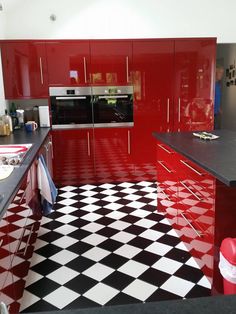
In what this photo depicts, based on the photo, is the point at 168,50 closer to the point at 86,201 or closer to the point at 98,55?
the point at 98,55

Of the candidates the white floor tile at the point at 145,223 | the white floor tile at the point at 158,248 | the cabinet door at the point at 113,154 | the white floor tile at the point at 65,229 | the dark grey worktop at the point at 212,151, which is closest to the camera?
the dark grey worktop at the point at 212,151

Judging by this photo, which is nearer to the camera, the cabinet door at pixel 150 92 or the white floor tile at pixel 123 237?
the white floor tile at pixel 123 237

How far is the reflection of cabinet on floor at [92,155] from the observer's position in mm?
4406

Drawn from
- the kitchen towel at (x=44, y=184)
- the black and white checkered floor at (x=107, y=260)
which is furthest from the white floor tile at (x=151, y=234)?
the kitchen towel at (x=44, y=184)

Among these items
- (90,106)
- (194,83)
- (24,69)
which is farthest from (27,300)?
(194,83)

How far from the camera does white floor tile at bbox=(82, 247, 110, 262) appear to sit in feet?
8.54

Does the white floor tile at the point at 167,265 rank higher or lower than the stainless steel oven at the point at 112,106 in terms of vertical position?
A: lower

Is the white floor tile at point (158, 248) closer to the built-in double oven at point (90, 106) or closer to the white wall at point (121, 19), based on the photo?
the built-in double oven at point (90, 106)

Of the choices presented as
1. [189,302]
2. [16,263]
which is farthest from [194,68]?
[189,302]

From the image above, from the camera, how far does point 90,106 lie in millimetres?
4348

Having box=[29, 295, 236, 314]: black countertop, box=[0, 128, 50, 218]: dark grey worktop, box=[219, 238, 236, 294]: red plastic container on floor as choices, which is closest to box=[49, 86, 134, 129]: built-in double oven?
box=[0, 128, 50, 218]: dark grey worktop

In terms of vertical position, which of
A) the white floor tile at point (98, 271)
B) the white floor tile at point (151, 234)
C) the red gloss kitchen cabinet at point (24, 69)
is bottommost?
the white floor tile at point (98, 271)

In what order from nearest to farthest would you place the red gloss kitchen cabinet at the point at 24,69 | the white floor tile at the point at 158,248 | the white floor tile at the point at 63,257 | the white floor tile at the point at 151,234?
the white floor tile at the point at 63,257
the white floor tile at the point at 158,248
the white floor tile at the point at 151,234
the red gloss kitchen cabinet at the point at 24,69

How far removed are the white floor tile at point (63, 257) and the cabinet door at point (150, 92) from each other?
7.13 ft
